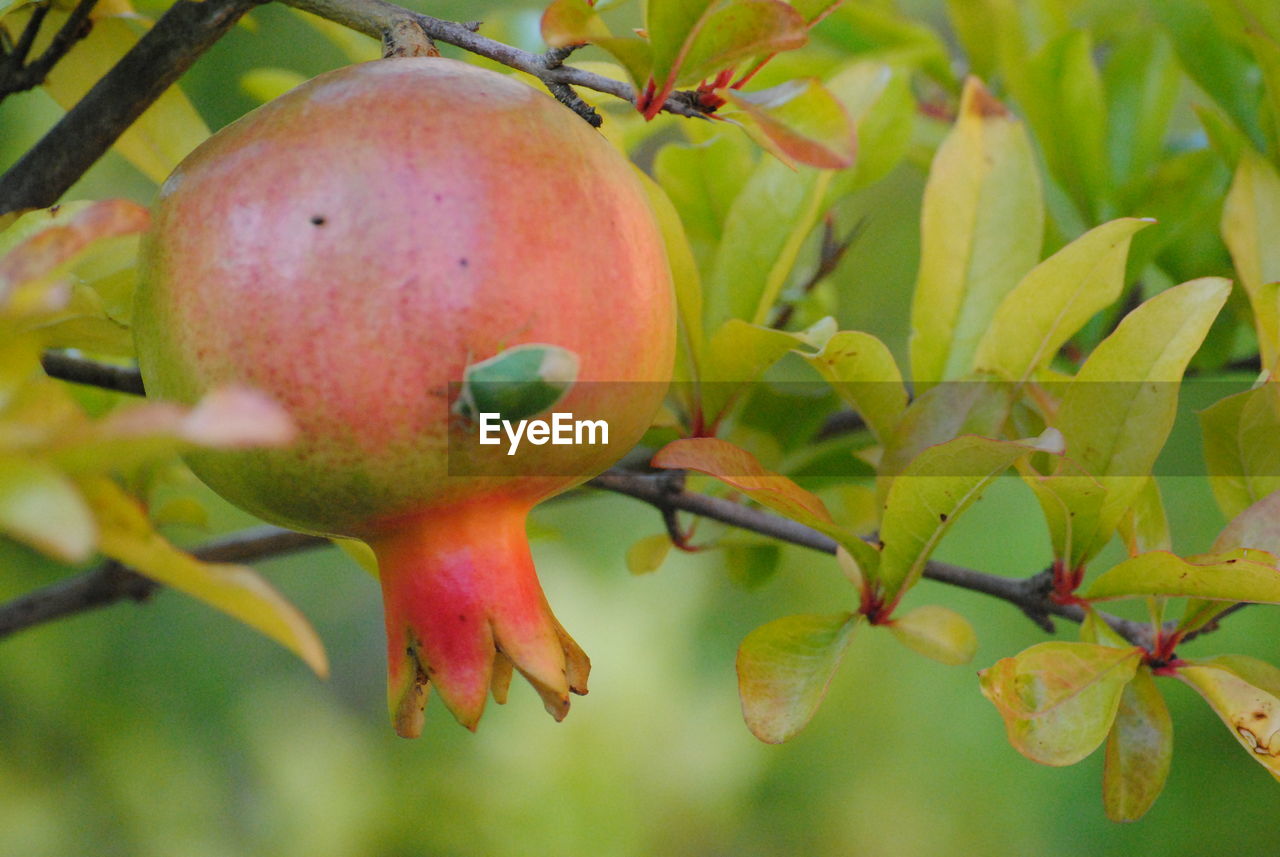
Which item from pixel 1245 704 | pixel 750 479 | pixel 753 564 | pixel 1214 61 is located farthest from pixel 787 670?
pixel 1214 61

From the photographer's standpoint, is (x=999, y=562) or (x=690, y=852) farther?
(x=999, y=562)

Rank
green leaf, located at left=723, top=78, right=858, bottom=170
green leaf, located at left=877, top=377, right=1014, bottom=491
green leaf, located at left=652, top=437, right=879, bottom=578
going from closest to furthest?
green leaf, located at left=723, top=78, right=858, bottom=170 → green leaf, located at left=652, top=437, right=879, bottom=578 → green leaf, located at left=877, top=377, right=1014, bottom=491

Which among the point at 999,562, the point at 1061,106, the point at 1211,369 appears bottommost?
the point at 999,562

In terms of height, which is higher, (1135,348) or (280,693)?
(1135,348)

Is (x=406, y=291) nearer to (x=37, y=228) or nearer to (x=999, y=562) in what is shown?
(x=37, y=228)

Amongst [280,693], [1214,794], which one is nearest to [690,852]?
[280,693]

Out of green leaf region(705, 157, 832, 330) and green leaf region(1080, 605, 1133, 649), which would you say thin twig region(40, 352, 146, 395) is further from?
green leaf region(1080, 605, 1133, 649)

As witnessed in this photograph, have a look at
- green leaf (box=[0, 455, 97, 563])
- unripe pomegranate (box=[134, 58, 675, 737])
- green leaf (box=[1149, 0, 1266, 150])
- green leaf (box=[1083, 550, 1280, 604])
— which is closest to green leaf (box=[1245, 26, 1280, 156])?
green leaf (box=[1149, 0, 1266, 150])
